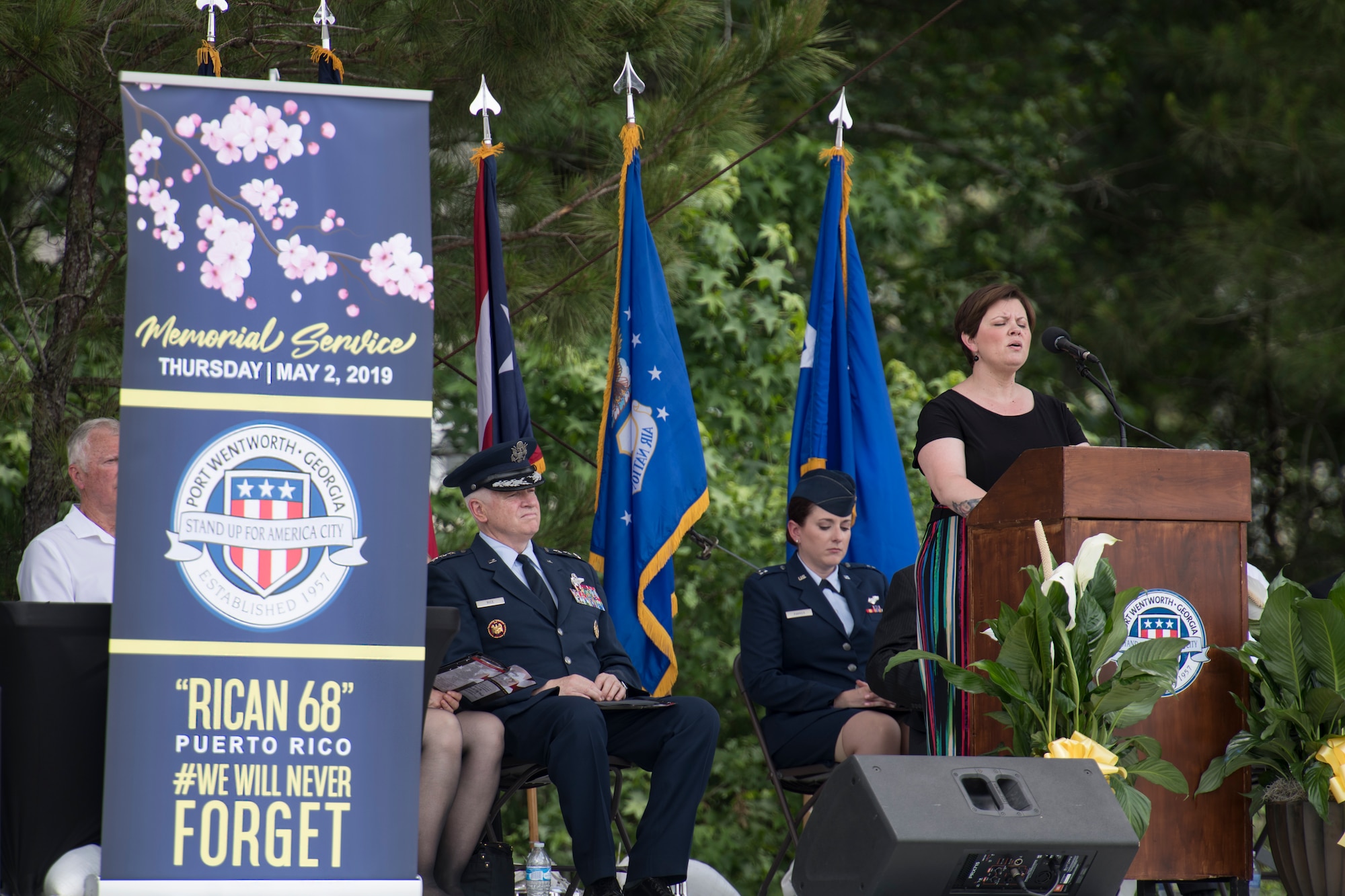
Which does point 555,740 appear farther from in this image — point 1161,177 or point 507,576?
point 1161,177

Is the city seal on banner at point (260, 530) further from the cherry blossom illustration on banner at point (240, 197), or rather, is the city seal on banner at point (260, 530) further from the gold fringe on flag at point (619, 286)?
the gold fringe on flag at point (619, 286)

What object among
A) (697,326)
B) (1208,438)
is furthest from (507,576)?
(1208,438)

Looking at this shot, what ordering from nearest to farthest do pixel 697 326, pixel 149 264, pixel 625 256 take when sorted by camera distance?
pixel 149 264 < pixel 625 256 < pixel 697 326

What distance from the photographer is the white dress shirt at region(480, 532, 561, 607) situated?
4602 millimetres

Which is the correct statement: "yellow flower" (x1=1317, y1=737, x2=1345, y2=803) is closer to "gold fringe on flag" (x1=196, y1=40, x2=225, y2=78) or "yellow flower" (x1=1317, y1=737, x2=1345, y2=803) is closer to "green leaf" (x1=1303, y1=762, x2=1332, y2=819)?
"green leaf" (x1=1303, y1=762, x2=1332, y2=819)

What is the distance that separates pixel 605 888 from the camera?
12.8 feet

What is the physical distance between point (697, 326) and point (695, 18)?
10.8 feet

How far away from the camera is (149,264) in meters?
3.06

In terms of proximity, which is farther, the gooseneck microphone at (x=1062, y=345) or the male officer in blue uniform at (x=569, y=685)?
the male officer in blue uniform at (x=569, y=685)

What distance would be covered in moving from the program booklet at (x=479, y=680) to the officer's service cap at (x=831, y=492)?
1.28m

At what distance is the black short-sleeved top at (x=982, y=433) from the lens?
396 centimetres

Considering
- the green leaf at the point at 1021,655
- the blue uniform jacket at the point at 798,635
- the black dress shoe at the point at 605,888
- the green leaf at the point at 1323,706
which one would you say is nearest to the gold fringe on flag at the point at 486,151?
the blue uniform jacket at the point at 798,635

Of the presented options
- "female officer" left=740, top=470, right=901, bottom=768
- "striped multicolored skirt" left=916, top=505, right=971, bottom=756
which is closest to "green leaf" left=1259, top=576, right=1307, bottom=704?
"striped multicolored skirt" left=916, top=505, right=971, bottom=756

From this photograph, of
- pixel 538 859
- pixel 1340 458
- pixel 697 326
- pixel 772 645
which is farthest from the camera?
pixel 1340 458
